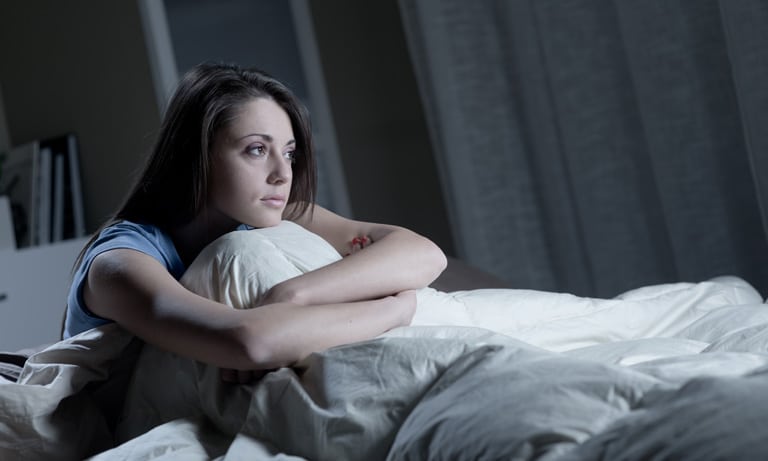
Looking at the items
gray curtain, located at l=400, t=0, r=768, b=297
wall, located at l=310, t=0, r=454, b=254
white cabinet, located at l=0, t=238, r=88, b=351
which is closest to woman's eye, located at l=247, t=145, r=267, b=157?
gray curtain, located at l=400, t=0, r=768, b=297

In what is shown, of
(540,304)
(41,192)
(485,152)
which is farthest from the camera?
(41,192)

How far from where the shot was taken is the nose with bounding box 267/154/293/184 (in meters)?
1.46

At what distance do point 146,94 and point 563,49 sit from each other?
164 cm

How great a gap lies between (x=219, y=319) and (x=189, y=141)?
17.2 inches

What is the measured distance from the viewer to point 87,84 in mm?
3771

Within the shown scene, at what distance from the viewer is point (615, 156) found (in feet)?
9.59

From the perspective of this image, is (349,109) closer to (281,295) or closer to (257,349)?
(281,295)

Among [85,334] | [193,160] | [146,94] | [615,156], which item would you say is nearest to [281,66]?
[146,94]

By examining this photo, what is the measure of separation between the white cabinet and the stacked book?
0.26m

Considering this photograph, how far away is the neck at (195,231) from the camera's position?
1.51 metres

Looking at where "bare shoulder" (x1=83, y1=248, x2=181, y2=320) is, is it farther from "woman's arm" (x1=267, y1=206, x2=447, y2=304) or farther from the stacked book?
the stacked book

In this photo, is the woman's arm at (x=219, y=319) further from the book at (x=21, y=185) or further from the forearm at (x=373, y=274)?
the book at (x=21, y=185)

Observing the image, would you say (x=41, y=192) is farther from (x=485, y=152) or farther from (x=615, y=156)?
(x=615, y=156)

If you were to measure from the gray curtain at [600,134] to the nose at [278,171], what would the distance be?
4.76 ft
